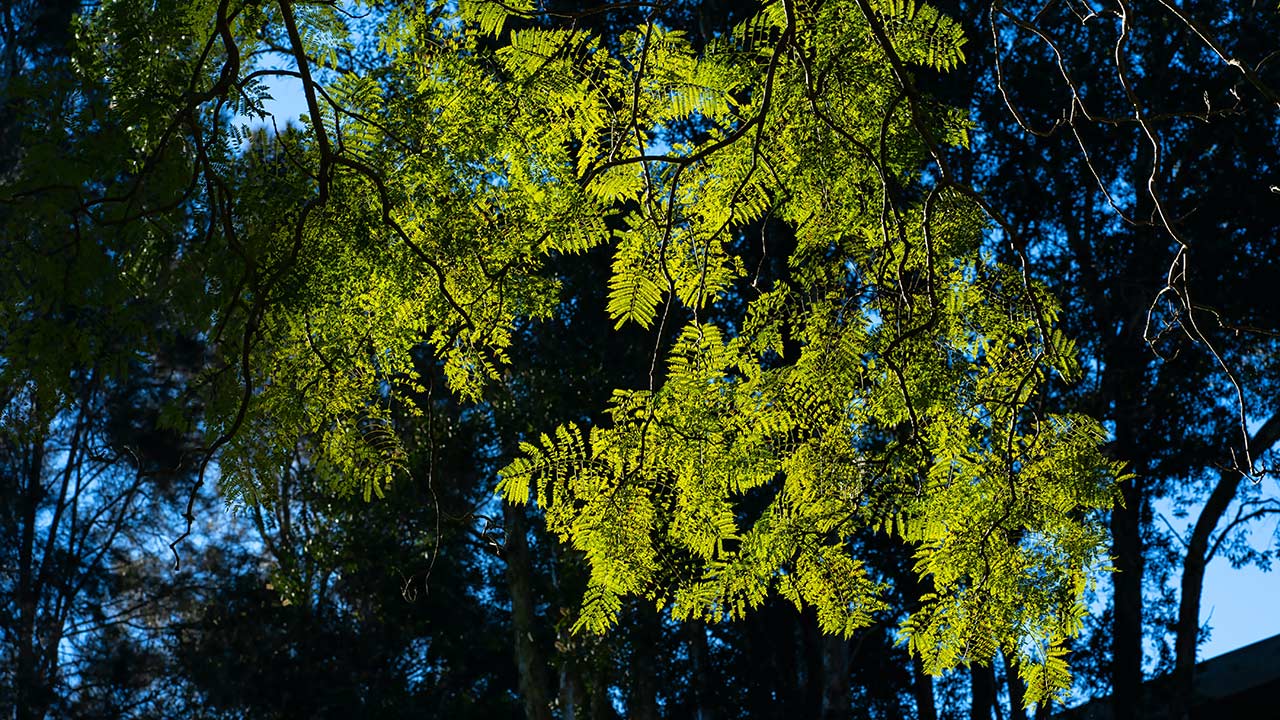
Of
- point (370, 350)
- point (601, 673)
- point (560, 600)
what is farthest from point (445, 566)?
point (370, 350)

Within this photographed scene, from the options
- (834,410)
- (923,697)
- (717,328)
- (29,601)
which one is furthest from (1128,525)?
(29,601)

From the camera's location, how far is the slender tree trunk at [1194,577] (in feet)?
44.4

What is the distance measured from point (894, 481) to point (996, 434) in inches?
17.2

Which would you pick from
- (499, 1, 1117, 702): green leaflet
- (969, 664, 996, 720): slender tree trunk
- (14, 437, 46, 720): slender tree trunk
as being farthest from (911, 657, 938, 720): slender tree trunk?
(499, 1, 1117, 702): green leaflet

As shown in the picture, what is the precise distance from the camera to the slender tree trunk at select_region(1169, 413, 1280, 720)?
13523mm

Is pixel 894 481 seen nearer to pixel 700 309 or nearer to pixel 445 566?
pixel 700 309

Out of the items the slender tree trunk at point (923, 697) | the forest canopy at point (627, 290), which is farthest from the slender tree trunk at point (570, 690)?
the forest canopy at point (627, 290)

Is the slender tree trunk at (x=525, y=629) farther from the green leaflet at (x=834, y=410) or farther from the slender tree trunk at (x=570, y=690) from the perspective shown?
the green leaflet at (x=834, y=410)

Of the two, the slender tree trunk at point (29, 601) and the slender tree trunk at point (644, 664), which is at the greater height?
the slender tree trunk at point (29, 601)

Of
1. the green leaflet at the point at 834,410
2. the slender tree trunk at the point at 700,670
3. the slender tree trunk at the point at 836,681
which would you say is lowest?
the green leaflet at the point at 834,410

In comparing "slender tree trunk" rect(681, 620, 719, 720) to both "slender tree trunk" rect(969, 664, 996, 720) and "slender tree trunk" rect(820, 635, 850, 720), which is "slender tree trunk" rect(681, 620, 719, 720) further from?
"slender tree trunk" rect(969, 664, 996, 720)

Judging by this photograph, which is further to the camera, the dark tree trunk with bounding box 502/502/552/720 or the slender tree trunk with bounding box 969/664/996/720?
the slender tree trunk with bounding box 969/664/996/720

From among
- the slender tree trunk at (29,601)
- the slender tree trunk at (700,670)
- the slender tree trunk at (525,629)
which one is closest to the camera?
the slender tree trunk at (525,629)

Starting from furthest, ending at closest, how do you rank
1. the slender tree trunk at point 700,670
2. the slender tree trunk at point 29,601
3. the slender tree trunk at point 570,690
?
the slender tree trunk at point 29,601, the slender tree trunk at point 700,670, the slender tree trunk at point 570,690
